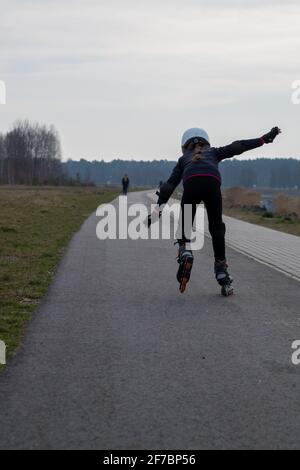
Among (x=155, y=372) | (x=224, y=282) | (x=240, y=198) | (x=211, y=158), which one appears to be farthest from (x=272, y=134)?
(x=240, y=198)

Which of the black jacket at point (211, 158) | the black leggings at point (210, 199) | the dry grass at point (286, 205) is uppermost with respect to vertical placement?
the black jacket at point (211, 158)

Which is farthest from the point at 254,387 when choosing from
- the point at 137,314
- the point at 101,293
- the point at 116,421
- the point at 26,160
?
the point at 26,160

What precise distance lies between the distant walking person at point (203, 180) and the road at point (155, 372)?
0.37m

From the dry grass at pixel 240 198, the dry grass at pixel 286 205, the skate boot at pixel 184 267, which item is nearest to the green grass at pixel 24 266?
the skate boot at pixel 184 267

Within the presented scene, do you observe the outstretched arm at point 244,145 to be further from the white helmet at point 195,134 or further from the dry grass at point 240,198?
the dry grass at point 240,198

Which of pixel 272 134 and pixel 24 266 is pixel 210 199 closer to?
pixel 272 134

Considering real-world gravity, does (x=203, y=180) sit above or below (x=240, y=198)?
above

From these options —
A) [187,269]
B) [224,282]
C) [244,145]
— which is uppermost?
[244,145]

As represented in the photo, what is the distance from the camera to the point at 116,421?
13.9ft

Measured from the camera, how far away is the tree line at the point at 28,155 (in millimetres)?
151375

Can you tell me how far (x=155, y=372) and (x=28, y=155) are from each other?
154769mm

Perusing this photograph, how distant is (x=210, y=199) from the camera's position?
8773mm

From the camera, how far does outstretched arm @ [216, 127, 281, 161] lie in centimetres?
870

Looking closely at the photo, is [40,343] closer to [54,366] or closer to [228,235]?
[54,366]
